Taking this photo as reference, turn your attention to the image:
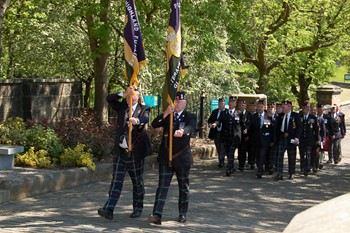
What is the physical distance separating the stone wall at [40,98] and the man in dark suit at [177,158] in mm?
7405

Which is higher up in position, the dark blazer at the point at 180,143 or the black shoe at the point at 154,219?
the dark blazer at the point at 180,143

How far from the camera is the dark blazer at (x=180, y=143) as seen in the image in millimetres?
9070

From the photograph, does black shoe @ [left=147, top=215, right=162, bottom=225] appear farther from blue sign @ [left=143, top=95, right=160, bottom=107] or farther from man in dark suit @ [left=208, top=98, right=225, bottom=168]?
blue sign @ [left=143, top=95, right=160, bottom=107]

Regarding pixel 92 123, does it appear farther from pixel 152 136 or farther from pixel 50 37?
pixel 50 37

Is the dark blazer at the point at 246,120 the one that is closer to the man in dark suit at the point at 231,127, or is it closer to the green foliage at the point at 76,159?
the man in dark suit at the point at 231,127

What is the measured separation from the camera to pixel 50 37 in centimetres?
2242

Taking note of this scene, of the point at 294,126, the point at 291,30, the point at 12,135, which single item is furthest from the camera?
the point at 291,30

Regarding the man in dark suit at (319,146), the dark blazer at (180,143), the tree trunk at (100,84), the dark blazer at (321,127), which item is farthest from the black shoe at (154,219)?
the tree trunk at (100,84)

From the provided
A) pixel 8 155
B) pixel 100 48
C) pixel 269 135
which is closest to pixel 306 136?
pixel 269 135

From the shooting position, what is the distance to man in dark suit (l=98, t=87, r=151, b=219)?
9141 millimetres

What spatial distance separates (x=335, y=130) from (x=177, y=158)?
1017cm

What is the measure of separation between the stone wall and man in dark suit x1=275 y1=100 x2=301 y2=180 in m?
5.59

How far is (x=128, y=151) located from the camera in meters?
9.15

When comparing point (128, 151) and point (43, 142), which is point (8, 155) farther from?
point (128, 151)
